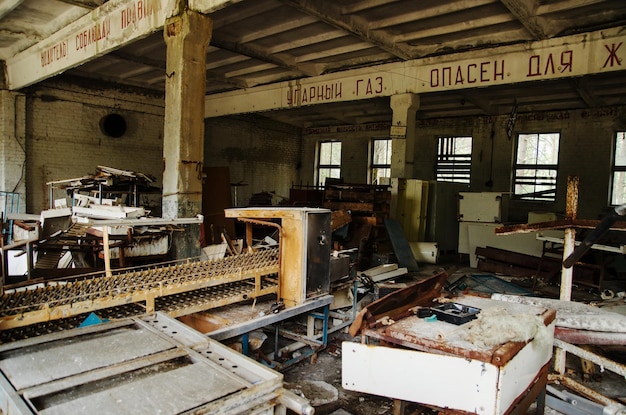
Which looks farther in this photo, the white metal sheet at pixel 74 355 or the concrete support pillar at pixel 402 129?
the concrete support pillar at pixel 402 129

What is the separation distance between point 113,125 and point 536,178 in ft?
34.4

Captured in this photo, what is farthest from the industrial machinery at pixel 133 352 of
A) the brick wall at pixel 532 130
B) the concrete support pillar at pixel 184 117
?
the brick wall at pixel 532 130

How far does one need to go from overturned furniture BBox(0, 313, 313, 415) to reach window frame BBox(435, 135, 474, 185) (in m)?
10.7

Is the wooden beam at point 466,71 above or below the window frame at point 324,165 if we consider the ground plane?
above

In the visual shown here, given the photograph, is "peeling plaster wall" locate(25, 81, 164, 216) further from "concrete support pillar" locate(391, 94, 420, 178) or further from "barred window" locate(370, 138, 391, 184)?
"barred window" locate(370, 138, 391, 184)

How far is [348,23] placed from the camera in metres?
5.68

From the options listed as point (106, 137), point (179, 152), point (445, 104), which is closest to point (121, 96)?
point (106, 137)

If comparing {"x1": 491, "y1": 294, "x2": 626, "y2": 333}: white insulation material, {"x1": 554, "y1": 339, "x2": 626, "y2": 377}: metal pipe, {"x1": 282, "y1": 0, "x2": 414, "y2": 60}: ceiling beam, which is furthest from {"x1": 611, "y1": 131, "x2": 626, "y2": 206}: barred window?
{"x1": 554, "y1": 339, "x2": 626, "y2": 377}: metal pipe

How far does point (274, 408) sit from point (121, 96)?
399 inches

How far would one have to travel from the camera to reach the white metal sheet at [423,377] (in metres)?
1.77

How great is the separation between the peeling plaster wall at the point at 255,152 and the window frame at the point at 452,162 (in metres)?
4.84

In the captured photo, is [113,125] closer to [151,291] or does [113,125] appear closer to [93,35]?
[93,35]

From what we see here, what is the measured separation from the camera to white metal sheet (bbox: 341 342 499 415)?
5.79ft

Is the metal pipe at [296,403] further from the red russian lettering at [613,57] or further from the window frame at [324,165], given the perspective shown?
the window frame at [324,165]
